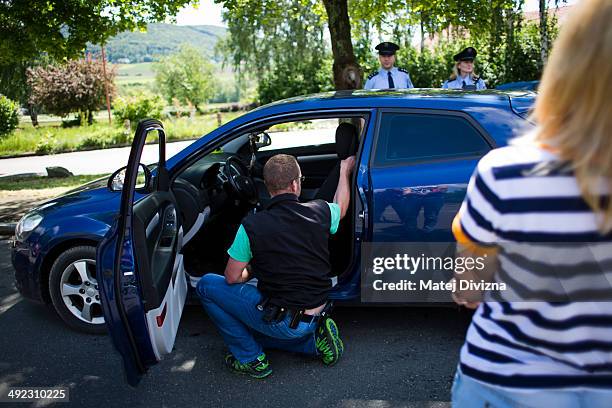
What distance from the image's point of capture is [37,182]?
11.5m

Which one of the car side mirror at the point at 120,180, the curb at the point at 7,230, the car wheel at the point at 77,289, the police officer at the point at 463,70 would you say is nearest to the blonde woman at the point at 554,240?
the car side mirror at the point at 120,180

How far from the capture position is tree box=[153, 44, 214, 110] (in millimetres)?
79000

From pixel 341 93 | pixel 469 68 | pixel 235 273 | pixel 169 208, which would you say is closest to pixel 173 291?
pixel 235 273

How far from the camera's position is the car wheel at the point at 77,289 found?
3916 mm

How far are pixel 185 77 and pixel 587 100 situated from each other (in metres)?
83.4

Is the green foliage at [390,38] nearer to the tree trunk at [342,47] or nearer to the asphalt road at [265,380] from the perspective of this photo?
the tree trunk at [342,47]

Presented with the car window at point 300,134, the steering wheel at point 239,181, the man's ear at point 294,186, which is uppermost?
the man's ear at point 294,186

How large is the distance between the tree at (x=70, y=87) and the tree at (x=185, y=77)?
40228mm

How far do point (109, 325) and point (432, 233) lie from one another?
6.21 ft

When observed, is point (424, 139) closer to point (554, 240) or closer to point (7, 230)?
point (554, 240)

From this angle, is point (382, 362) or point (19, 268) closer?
point (382, 362)

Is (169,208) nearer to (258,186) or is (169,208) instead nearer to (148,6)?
(258,186)

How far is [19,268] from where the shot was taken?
13.3 feet

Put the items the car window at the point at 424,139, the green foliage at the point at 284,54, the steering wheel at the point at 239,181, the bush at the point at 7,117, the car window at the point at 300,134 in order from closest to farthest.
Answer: the car window at the point at 424,139 → the steering wheel at the point at 239,181 → the car window at the point at 300,134 → the bush at the point at 7,117 → the green foliage at the point at 284,54
